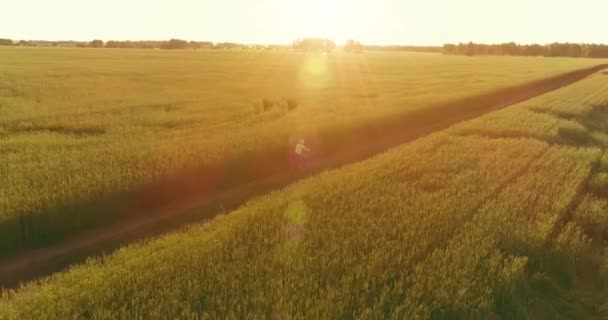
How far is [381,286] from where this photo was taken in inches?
220

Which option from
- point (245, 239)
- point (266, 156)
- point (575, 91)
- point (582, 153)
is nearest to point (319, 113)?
point (266, 156)

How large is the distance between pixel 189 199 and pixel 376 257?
19.3 feet

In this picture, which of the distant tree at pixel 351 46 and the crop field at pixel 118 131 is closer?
the crop field at pixel 118 131

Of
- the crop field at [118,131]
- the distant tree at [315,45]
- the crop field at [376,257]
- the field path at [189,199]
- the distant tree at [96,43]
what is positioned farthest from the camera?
the distant tree at [315,45]

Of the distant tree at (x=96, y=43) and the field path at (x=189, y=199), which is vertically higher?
the distant tree at (x=96, y=43)

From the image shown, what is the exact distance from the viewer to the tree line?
451ft

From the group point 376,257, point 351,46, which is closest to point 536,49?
point 351,46

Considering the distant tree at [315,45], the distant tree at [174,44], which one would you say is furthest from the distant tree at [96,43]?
the distant tree at [315,45]

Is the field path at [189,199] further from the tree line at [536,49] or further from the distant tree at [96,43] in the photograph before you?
the tree line at [536,49]

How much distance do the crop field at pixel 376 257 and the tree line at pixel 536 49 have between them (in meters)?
148

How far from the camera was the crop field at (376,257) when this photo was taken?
5.15m

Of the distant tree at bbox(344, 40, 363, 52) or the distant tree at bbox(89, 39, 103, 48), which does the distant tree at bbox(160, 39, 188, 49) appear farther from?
the distant tree at bbox(344, 40, 363, 52)

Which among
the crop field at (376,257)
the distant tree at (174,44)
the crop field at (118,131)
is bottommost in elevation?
the crop field at (376,257)

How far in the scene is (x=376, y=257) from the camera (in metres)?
6.29
